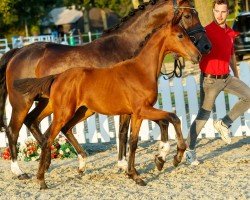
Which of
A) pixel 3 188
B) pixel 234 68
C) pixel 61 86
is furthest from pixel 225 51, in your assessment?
pixel 3 188

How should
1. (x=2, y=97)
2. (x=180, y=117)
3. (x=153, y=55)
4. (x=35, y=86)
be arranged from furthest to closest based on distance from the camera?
(x=180, y=117) < (x=2, y=97) < (x=35, y=86) < (x=153, y=55)

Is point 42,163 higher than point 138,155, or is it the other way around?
point 42,163

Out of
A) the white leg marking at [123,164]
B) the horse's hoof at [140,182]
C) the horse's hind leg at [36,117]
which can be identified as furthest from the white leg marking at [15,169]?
the horse's hoof at [140,182]

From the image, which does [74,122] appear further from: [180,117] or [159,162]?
[180,117]

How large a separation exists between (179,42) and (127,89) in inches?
31.4

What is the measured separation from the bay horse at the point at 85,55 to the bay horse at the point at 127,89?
2.37 ft

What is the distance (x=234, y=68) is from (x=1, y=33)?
177 ft

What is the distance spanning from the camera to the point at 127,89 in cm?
730

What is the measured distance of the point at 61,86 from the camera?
747 centimetres

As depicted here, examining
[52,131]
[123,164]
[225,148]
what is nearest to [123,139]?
[123,164]

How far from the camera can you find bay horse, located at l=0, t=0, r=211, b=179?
326 inches

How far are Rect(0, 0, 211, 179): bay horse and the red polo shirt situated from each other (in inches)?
13.2

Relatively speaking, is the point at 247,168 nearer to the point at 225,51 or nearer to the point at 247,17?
the point at 225,51

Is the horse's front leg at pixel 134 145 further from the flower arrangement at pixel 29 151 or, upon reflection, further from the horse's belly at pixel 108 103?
the flower arrangement at pixel 29 151
